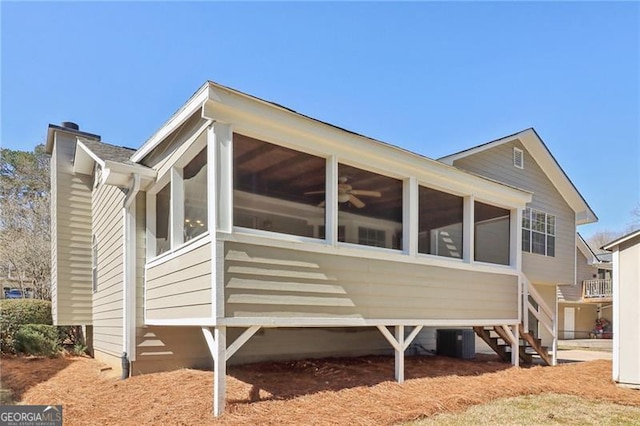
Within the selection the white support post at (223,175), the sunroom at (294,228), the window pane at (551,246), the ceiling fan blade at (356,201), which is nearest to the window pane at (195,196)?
the sunroom at (294,228)

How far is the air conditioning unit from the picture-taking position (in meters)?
10.1

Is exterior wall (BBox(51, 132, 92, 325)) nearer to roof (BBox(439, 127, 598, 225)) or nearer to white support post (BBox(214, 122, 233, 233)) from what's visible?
white support post (BBox(214, 122, 233, 233))

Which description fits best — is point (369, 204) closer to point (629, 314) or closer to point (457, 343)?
point (457, 343)

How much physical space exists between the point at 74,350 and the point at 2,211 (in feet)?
39.4

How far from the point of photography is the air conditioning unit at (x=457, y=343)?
1015 cm

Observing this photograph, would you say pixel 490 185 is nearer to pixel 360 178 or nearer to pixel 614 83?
pixel 360 178

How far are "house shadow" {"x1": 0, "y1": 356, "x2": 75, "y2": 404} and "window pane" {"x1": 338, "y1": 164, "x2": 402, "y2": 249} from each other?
5700mm

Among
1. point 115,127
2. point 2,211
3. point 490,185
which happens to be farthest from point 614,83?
point 2,211

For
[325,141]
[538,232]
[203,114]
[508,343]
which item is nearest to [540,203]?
Answer: [538,232]

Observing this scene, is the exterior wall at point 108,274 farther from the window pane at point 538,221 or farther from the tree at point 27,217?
the window pane at point 538,221

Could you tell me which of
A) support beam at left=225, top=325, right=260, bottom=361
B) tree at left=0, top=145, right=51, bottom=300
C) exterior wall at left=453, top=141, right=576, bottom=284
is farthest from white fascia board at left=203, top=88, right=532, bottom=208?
tree at left=0, top=145, right=51, bottom=300

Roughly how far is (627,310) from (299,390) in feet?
21.1

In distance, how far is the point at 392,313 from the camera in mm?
6785

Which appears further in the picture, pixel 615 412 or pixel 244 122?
pixel 615 412
